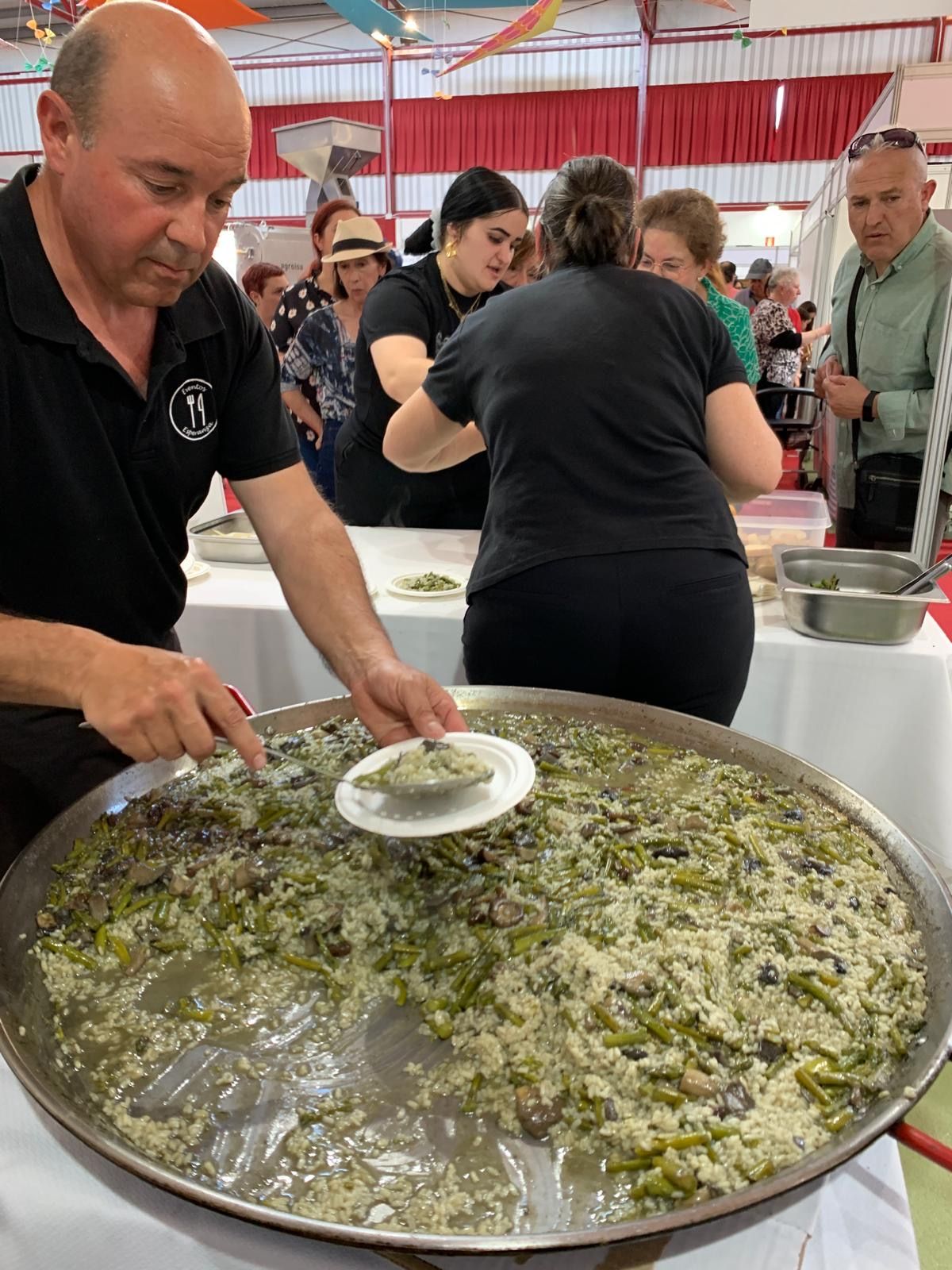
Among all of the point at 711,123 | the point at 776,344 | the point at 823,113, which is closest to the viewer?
the point at 776,344

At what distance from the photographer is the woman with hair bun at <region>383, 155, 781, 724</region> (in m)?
1.87

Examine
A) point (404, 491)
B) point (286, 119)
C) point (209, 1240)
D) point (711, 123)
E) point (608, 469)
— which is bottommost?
point (209, 1240)

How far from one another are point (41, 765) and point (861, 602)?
73.1 inches

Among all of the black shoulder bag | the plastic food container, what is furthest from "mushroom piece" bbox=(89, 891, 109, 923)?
the black shoulder bag

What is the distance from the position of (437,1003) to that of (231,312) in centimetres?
132

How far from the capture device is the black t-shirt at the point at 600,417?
186 cm

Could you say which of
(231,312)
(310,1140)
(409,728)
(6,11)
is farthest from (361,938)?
(6,11)

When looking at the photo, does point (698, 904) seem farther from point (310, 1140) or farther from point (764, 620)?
point (764, 620)

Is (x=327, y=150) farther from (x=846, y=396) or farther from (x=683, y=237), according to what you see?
(x=846, y=396)

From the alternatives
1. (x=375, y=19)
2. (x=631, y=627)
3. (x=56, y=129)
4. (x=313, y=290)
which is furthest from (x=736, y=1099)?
(x=375, y=19)

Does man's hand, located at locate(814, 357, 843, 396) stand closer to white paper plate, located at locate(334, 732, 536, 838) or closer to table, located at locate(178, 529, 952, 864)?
table, located at locate(178, 529, 952, 864)

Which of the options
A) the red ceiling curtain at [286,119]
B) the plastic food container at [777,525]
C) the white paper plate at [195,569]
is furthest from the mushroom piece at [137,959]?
the red ceiling curtain at [286,119]

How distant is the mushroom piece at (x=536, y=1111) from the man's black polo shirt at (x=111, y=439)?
993 mm

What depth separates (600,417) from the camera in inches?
73.2
